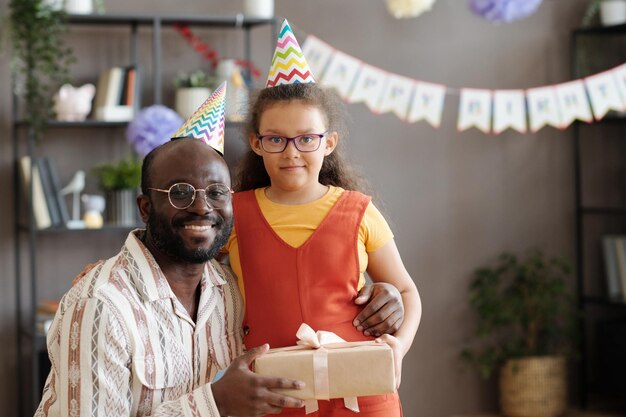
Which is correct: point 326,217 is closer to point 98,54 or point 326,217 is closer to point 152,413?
point 152,413

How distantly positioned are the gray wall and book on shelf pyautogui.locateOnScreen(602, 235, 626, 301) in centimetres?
21

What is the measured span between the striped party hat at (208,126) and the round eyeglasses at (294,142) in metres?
0.15

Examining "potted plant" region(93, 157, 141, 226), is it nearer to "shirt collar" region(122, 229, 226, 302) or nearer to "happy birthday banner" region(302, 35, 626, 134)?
"happy birthday banner" region(302, 35, 626, 134)

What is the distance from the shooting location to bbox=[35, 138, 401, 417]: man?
1.59 metres

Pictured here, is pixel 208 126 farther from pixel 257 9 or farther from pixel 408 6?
pixel 408 6

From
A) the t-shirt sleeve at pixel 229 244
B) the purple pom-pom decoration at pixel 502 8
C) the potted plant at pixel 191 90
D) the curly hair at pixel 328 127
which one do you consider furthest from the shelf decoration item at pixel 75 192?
the t-shirt sleeve at pixel 229 244

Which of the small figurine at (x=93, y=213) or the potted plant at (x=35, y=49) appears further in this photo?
the small figurine at (x=93, y=213)

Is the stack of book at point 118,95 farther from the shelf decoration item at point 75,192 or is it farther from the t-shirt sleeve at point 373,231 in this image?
the t-shirt sleeve at point 373,231

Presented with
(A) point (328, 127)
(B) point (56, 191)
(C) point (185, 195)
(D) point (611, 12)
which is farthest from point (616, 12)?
(C) point (185, 195)

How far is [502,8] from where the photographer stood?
Answer: 13.9 ft

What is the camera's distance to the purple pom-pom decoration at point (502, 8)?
4211 mm

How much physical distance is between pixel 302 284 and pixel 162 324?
33cm

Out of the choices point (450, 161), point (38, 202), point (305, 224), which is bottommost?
point (305, 224)

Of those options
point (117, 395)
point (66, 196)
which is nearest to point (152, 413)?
point (117, 395)
